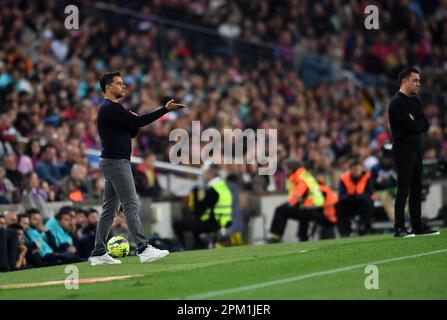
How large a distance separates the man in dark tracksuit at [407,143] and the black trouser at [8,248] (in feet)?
18.0

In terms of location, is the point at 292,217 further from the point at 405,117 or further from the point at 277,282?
the point at 277,282

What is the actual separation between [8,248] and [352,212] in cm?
754

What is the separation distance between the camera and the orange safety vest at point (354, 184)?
2191 cm

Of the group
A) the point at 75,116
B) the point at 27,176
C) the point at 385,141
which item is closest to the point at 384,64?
the point at 385,141

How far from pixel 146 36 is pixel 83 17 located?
5.45ft

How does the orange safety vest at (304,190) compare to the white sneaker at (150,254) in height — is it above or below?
above

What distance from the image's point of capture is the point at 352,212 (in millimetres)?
21969

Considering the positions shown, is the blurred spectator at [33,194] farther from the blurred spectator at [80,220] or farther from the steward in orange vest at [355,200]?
the steward in orange vest at [355,200]

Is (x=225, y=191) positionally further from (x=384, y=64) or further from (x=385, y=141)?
(x=384, y=64)

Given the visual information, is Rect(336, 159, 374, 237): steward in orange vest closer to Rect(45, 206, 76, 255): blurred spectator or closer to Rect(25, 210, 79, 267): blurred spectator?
Rect(45, 206, 76, 255): blurred spectator

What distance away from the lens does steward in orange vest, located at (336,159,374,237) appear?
858 inches

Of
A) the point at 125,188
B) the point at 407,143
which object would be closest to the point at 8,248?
the point at 125,188

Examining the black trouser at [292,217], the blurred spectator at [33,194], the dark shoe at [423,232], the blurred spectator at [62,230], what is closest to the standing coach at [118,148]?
the dark shoe at [423,232]

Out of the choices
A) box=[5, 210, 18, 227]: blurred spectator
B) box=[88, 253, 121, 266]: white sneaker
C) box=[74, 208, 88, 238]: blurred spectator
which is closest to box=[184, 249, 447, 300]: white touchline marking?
box=[88, 253, 121, 266]: white sneaker
